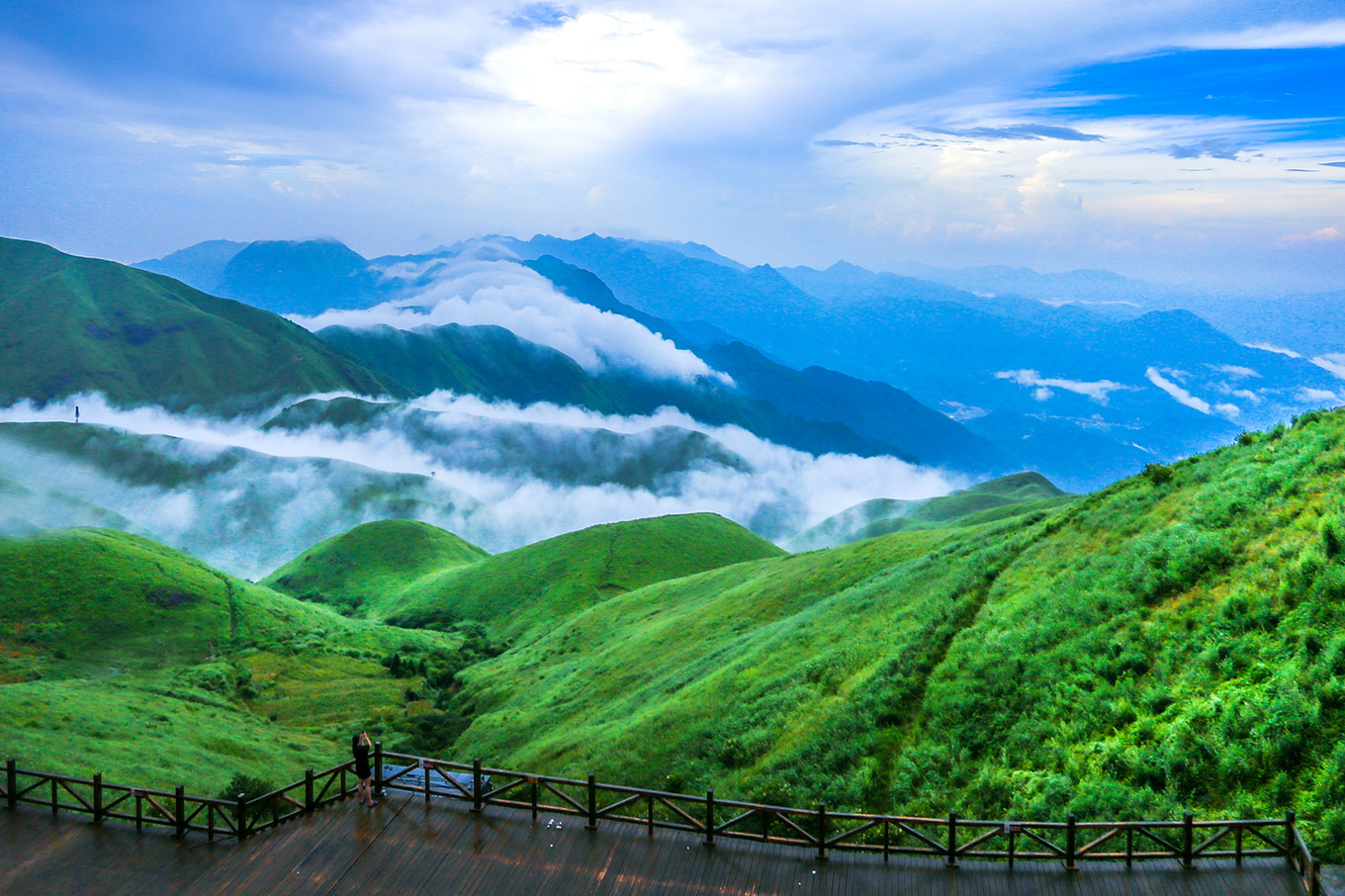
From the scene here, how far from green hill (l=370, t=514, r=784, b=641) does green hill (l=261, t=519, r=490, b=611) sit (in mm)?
11419

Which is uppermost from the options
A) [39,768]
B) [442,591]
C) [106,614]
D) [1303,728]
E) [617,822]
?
[1303,728]

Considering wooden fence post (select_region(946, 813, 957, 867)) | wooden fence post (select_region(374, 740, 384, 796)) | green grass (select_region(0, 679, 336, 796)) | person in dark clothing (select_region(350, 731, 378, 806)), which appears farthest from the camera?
green grass (select_region(0, 679, 336, 796))

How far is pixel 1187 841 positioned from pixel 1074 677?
902 cm

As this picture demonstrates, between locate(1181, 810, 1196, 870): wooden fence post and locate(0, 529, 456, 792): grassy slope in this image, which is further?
locate(0, 529, 456, 792): grassy slope

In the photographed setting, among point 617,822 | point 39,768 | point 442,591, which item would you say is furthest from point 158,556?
point 617,822

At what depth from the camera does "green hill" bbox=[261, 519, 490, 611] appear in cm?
16238

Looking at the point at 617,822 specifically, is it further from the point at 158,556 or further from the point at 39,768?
the point at 158,556

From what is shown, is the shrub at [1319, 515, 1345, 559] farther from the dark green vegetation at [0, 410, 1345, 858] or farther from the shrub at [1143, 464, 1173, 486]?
the shrub at [1143, 464, 1173, 486]

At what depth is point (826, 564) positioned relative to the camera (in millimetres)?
65750

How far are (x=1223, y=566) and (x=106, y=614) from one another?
122 metres

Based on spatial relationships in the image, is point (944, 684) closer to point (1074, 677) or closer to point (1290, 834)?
point (1074, 677)

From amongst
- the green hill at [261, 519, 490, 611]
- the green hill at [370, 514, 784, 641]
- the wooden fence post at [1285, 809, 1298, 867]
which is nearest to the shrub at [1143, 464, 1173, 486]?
the wooden fence post at [1285, 809, 1298, 867]

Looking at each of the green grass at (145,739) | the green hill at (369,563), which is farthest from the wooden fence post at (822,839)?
the green hill at (369,563)

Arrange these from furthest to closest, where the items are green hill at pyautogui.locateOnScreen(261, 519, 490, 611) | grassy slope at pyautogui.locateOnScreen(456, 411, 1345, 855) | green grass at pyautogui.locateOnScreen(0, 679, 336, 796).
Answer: green hill at pyautogui.locateOnScreen(261, 519, 490, 611), green grass at pyautogui.locateOnScreen(0, 679, 336, 796), grassy slope at pyautogui.locateOnScreen(456, 411, 1345, 855)
